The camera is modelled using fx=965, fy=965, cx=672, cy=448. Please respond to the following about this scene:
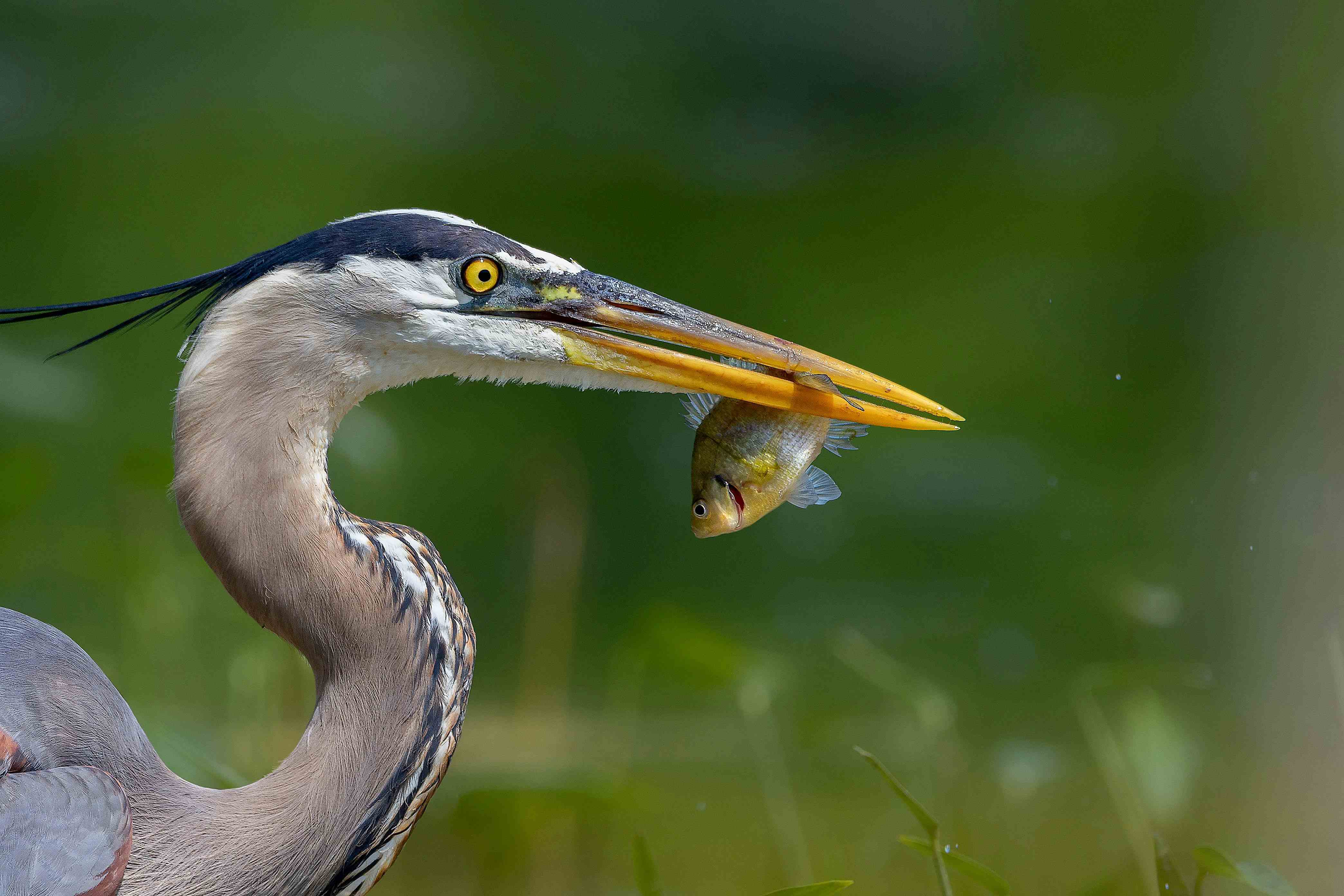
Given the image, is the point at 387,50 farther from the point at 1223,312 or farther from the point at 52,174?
the point at 1223,312

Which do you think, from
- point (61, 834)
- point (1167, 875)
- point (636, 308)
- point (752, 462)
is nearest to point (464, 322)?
point (636, 308)

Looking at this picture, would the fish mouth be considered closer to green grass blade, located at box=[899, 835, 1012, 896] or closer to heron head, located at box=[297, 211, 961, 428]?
heron head, located at box=[297, 211, 961, 428]

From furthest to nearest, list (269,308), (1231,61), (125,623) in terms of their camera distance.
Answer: (125,623) → (1231,61) → (269,308)

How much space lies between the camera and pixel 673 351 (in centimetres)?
86

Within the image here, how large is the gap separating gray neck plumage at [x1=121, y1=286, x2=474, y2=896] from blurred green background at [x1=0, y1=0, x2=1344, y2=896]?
940 millimetres

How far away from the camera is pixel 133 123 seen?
175 cm

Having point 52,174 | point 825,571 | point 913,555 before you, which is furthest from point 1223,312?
point 52,174

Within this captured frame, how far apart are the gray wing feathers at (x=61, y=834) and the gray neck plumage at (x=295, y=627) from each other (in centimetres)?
4

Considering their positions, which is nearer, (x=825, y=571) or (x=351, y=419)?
(x=351, y=419)

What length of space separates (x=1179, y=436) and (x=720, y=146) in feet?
3.28

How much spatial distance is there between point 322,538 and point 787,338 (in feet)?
3.82

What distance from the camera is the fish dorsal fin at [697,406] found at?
90cm

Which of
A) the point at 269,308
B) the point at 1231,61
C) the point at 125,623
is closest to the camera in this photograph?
the point at 269,308

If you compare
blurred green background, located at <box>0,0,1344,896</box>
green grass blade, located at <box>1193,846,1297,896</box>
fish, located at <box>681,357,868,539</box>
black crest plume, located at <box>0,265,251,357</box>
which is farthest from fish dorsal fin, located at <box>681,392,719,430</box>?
blurred green background, located at <box>0,0,1344,896</box>
